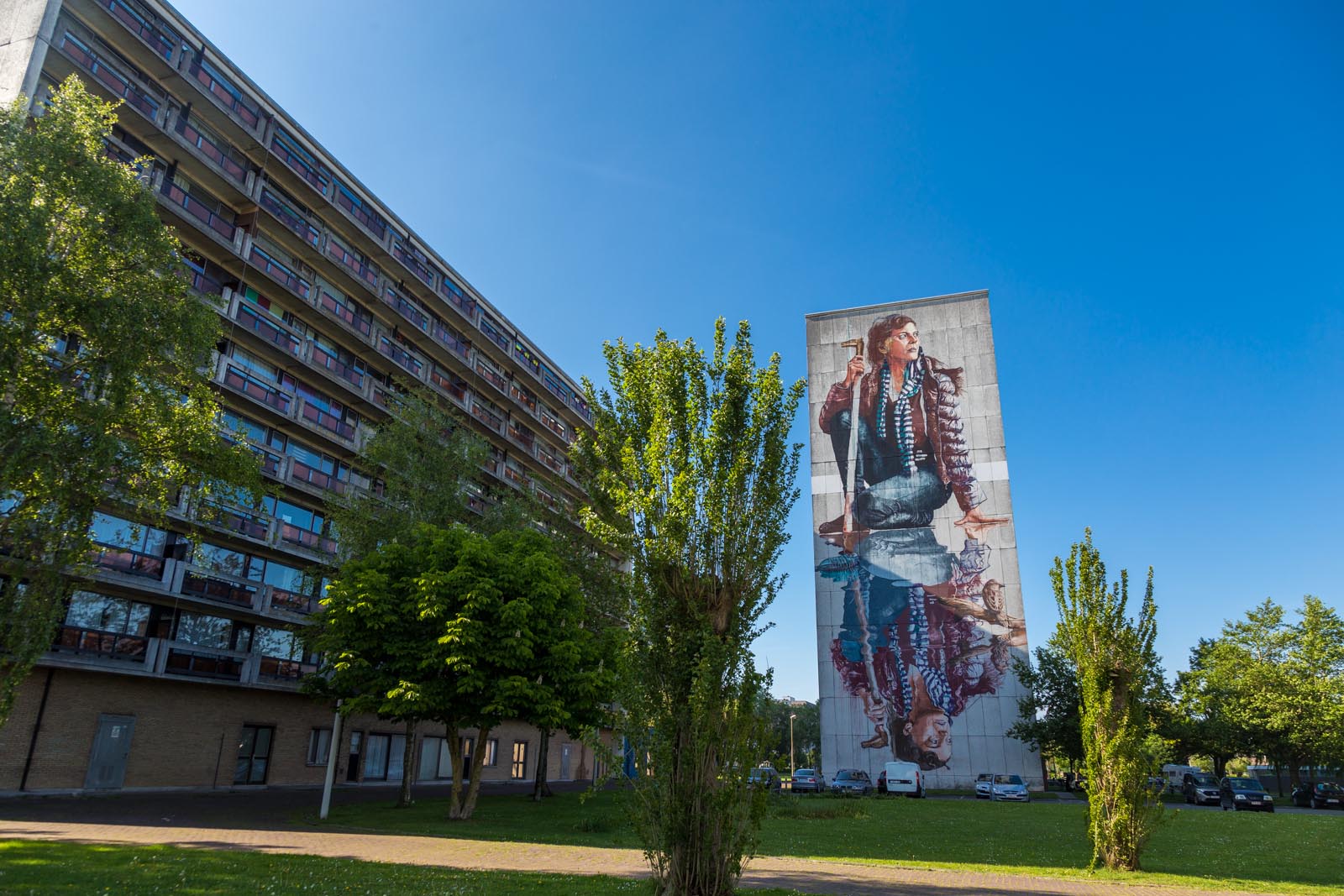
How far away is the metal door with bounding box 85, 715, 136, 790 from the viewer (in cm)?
2723

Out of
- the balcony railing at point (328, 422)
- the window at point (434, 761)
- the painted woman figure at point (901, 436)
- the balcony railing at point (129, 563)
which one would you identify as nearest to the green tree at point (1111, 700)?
the balcony railing at point (129, 563)

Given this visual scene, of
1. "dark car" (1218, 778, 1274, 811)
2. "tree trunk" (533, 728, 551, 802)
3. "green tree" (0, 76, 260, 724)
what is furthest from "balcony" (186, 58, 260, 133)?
"dark car" (1218, 778, 1274, 811)

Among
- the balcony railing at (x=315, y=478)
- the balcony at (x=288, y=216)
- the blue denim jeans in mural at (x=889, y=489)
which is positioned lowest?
the balcony railing at (x=315, y=478)

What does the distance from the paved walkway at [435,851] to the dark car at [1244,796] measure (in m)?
35.5

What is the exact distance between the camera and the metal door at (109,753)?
89.4 feet

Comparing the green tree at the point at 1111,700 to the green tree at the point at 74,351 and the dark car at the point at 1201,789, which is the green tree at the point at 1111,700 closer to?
the green tree at the point at 74,351

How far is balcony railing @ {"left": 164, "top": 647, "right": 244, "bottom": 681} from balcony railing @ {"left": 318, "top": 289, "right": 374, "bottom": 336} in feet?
52.2

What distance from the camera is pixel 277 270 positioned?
35.5m

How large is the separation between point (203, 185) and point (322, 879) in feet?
99.6

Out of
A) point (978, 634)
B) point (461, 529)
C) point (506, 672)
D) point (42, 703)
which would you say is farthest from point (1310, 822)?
point (42, 703)

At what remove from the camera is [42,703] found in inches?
1021

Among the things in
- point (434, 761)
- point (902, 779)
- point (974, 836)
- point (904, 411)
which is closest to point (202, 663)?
Result: point (434, 761)

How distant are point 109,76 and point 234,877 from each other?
28.7 meters

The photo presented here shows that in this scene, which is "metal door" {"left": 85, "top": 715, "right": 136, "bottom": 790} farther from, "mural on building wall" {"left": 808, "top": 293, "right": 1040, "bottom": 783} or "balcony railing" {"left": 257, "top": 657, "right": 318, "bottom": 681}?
"mural on building wall" {"left": 808, "top": 293, "right": 1040, "bottom": 783}
